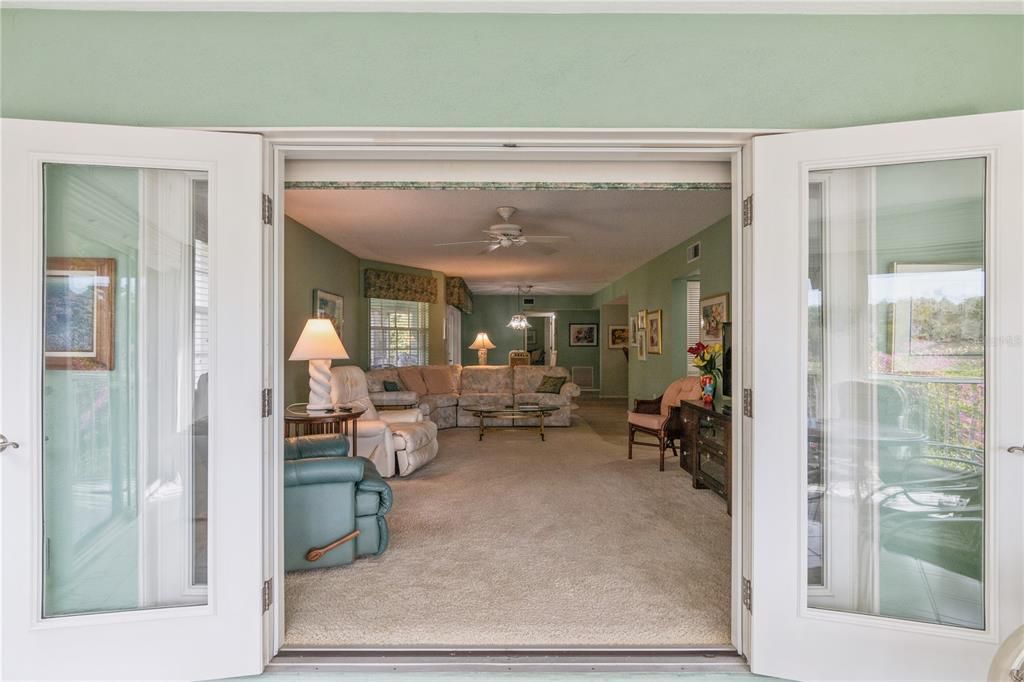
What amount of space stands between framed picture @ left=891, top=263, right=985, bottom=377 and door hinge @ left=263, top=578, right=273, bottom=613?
2.55 meters

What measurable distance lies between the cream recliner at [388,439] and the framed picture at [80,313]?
274cm

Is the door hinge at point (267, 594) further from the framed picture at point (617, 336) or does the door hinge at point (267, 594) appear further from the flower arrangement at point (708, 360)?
the framed picture at point (617, 336)

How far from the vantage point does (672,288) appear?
6.69m

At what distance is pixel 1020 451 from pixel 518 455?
4.56 metres

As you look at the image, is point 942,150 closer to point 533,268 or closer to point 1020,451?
point 1020,451

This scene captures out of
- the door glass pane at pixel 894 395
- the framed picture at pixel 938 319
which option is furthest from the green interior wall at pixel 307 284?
the framed picture at pixel 938 319

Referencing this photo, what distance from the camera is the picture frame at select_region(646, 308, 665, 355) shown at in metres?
7.12

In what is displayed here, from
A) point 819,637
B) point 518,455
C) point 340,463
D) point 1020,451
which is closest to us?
point 1020,451

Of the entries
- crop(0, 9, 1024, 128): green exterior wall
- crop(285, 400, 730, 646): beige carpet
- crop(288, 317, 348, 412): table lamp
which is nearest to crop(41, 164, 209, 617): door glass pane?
crop(0, 9, 1024, 128): green exterior wall

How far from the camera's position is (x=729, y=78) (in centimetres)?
199

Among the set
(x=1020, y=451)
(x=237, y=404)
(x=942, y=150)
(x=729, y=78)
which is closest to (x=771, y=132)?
(x=729, y=78)

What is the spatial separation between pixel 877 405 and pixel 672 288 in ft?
15.9

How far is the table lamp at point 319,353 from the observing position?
4.11 m

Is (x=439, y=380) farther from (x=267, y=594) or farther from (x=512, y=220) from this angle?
(x=267, y=594)
